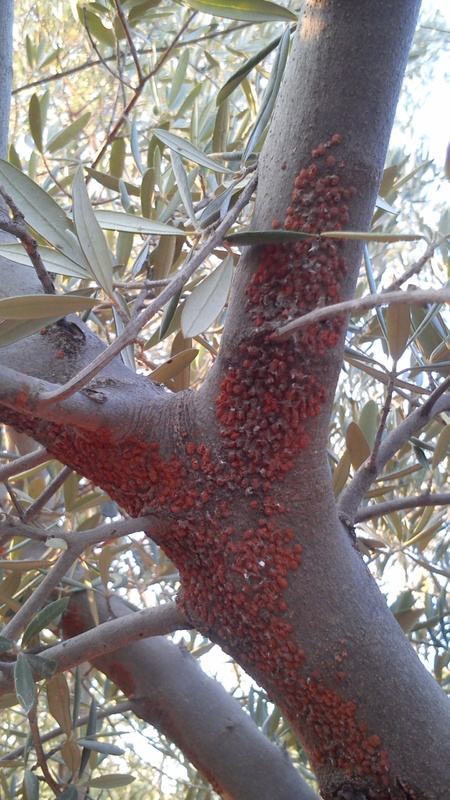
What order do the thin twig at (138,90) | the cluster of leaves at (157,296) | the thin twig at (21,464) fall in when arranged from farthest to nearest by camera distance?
the thin twig at (138,90) → the thin twig at (21,464) → the cluster of leaves at (157,296)

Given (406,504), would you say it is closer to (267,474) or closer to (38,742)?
(267,474)

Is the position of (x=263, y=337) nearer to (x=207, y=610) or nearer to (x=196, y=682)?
(x=207, y=610)

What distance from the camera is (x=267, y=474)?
787 mm

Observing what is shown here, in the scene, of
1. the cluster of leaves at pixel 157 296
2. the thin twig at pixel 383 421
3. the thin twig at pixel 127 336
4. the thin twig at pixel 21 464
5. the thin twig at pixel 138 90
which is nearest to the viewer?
the thin twig at pixel 127 336

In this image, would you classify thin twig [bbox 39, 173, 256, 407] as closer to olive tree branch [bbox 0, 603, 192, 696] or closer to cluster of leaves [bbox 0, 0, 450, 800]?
cluster of leaves [bbox 0, 0, 450, 800]

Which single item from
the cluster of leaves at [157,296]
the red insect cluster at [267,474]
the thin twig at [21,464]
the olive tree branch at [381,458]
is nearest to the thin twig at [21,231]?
the cluster of leaves at [157,296]

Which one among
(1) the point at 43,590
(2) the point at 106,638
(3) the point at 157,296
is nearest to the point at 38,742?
(2) the point at 106,638

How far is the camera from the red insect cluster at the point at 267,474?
0.74 metres

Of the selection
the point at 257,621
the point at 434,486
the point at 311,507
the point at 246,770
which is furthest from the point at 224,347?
the point at 434,486

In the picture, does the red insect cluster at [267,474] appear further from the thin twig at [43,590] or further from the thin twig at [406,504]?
the thin twig at [406,504]

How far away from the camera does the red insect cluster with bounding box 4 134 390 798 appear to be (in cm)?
74

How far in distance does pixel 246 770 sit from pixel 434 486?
0.83 meters

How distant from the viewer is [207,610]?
833mm

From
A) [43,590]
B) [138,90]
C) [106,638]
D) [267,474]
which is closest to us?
[267,474]
